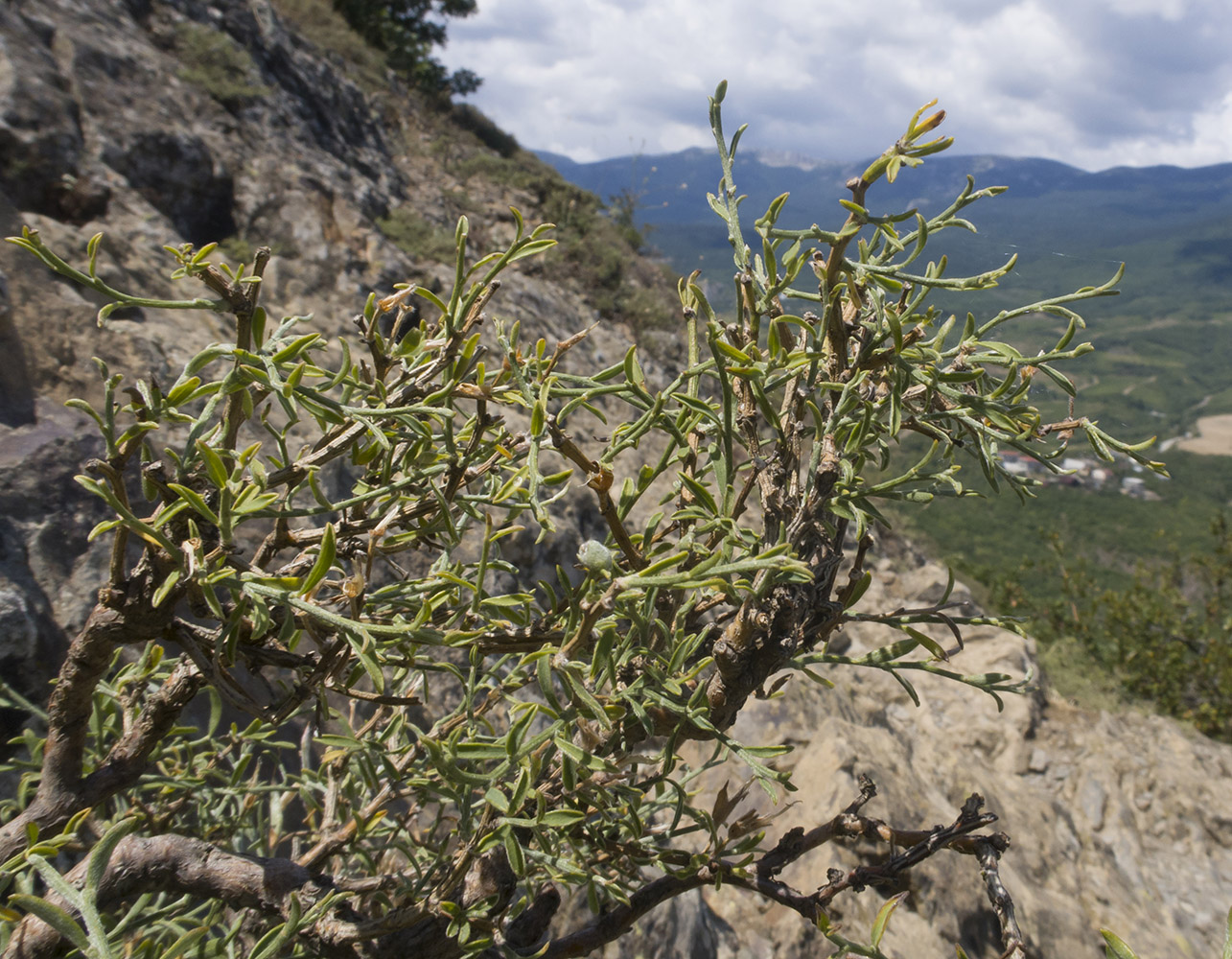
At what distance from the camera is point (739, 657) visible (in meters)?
0.93

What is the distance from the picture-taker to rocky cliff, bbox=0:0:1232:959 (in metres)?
1.91

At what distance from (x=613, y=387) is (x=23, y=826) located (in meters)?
0.90

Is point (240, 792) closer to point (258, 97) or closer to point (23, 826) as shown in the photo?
point (23, 826)

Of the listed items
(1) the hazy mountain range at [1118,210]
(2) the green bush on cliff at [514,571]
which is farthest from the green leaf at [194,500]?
(1) the hazy mountain range at [1118,210]

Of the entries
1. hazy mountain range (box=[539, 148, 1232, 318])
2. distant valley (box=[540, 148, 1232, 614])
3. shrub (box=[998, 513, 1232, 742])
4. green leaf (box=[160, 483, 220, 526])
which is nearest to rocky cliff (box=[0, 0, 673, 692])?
green leaf (box=[160, 483, 220, 526])

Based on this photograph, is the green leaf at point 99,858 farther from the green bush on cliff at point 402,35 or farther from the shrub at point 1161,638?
the green bush on cliff at point 402,35

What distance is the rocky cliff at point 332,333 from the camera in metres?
1.91

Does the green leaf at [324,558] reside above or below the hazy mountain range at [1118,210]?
below

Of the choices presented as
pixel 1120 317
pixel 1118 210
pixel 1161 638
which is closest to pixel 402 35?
pixel 1161 638

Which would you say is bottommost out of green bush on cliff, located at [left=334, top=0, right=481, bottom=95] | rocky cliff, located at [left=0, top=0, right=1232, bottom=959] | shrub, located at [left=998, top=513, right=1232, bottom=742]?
shrub, located at [left=998, top=513, right=1232, bottom=742]

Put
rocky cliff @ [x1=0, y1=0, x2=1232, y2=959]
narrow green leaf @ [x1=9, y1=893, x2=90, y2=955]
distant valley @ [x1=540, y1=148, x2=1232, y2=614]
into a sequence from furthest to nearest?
distant valley @ [x1=540, y1=148, x2=1232, y2=614], rocky cliff @ [x1=0, y1=0, x2=1232, y2=959], narrow green leaf @ [x1=9, y1=893, x2=90, y2=955]

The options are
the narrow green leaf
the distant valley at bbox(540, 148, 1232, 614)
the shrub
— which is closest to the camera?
the narrow green leaf

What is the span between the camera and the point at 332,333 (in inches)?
135

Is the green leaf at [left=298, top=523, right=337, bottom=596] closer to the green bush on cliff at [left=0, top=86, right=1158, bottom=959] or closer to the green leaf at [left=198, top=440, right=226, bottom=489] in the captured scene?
the green bush on cliff at [left=0, top=86, right=1158, bottom=959]
